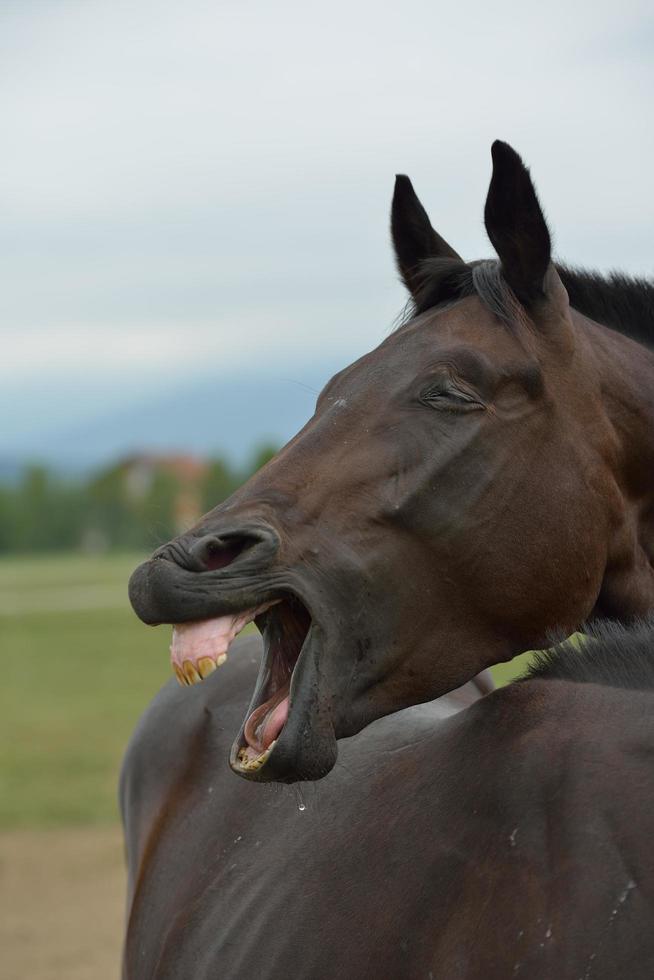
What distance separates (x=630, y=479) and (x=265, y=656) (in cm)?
91

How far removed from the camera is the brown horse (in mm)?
2266

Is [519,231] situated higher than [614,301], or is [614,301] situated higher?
[519,231]

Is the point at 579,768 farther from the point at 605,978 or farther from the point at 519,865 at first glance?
the point at 605,978

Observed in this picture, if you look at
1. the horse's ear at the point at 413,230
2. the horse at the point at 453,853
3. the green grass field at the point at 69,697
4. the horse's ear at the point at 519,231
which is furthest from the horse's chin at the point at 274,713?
the green grass field at the point at 69,697

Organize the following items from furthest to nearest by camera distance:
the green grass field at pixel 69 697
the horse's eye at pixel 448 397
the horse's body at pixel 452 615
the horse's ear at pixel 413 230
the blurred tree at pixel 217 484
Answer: the blurred tree at pixel 217 484, the green grass field at pixel 69 697, the horse's ear at pixel 413 230, the horse's eye at pixel 448 397, the horse's body at pixel 452 615

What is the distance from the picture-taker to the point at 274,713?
2.31 m

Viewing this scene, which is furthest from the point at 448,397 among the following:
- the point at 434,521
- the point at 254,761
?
the point at 254,761

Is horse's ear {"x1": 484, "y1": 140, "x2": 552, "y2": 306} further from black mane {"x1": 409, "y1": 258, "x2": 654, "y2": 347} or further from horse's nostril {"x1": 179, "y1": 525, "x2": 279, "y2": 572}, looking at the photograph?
horse's nostril {"x1": 179, "y1": 525, "x2": 279, "y2": 572}

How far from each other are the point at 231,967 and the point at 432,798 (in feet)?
2.24

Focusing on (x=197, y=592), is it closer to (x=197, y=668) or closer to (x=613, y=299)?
(x=197, y=668)

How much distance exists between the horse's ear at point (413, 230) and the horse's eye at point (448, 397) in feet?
1.61

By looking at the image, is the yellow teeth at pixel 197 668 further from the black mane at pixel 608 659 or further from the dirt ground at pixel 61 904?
the dirt ground at pixel 61 904

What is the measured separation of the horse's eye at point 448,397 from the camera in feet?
8.14

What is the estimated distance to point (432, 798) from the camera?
2.52m
